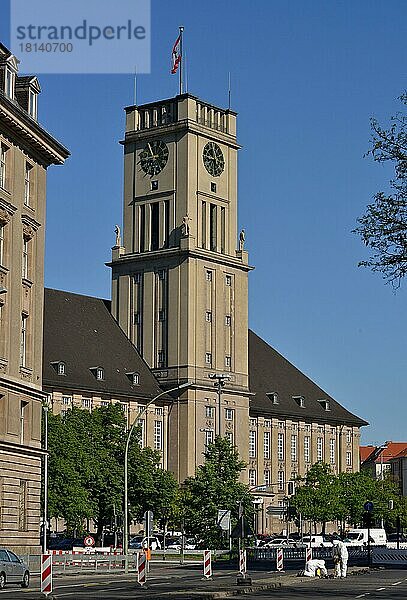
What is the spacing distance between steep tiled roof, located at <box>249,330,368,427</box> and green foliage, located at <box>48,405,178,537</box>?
124ft

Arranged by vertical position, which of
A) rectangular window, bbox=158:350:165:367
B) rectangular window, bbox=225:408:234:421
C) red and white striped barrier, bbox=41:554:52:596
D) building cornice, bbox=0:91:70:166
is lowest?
red and white striped barrier, bbox=41:554:52:596

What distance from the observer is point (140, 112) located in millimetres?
133625

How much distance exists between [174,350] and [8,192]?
66.4 m

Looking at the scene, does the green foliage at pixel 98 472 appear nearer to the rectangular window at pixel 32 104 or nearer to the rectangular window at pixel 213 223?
the rectangular window at pixel 32 104

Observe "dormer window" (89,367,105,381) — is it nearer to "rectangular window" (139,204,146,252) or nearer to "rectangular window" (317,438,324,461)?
"rectangular window" (139,204,146,252)

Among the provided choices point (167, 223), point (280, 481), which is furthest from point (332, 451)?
point (167, 223)

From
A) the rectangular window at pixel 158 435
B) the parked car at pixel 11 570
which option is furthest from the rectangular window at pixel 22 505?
the rectangular window at pixel 158 435

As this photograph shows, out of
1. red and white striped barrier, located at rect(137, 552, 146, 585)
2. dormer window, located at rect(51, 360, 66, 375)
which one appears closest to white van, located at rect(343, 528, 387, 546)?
dormer window, located at rect(51, 360, 66, 375)

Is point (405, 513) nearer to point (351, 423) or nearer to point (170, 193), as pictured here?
point (351, 423)

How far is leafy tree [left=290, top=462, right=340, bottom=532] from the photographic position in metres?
131

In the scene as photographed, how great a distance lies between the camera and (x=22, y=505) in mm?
60250

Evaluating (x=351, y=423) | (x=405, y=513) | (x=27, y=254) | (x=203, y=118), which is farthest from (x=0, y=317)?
(x=405, y=513)

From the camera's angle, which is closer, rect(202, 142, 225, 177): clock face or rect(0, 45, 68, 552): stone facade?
rect(0, 45, 68, 552): stone facade

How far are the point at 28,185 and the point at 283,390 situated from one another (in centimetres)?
8534
